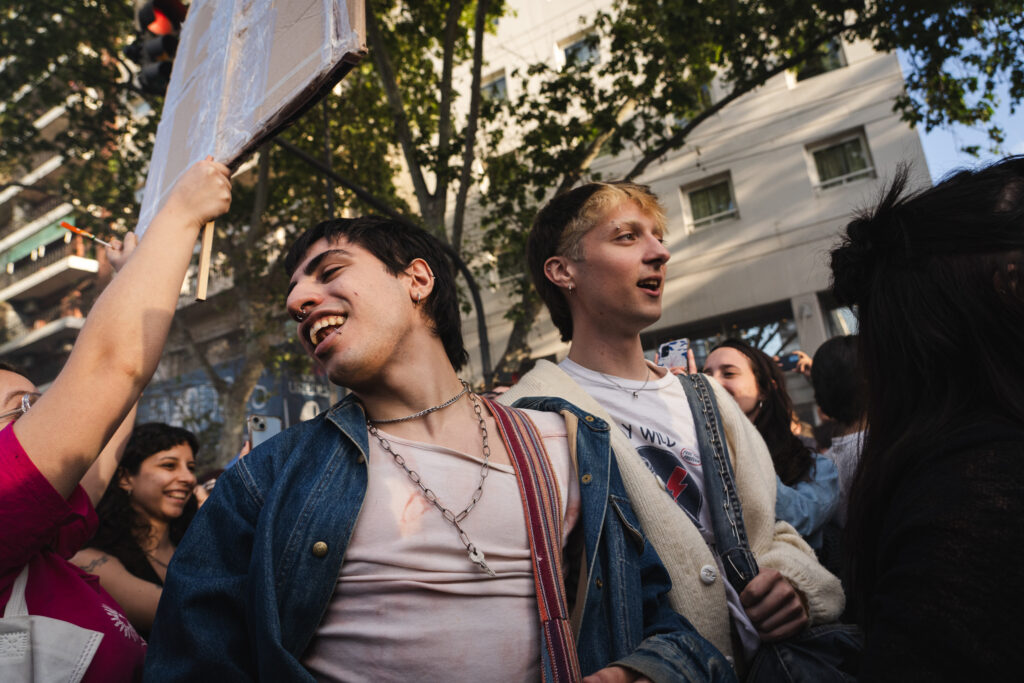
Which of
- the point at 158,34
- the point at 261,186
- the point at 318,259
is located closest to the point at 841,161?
the point at 261,186

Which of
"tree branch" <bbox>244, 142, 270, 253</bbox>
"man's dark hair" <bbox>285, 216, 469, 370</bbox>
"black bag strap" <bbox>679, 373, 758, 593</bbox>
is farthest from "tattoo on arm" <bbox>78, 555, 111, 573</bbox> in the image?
"tree branch" <bbox>244, 142, 270, 253</bbox>

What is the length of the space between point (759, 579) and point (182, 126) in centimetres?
231

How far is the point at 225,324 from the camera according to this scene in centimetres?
2208

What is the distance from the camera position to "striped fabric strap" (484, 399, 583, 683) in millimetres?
1580

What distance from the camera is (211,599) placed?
1517mm

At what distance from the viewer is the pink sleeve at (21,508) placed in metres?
1.43

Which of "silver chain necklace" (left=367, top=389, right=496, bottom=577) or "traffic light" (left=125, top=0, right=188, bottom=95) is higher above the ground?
"traffic light" (left=125, top=0, right=188, bottom=95)

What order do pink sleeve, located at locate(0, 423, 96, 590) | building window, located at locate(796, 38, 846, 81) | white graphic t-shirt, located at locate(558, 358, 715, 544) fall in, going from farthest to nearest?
building window, located at locate(796, 38, 846, 81) → white graphic t-shirt, located at locate(558, 358, 715, 544) → pink sleeve, located at locate(0, 423, 96, 590)

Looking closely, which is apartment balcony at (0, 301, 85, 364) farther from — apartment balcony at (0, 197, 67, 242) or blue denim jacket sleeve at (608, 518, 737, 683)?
blue denim jacket sleeve at (608, 518, 737, 683)

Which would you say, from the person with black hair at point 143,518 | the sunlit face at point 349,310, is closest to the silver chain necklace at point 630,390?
the sunlit face at point 349,310

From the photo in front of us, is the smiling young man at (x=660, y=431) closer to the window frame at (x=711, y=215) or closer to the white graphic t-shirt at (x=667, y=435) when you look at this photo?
the white graphic t-shirt at (x=667, y=435)

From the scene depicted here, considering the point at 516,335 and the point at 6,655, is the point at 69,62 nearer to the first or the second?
the point at 516,335

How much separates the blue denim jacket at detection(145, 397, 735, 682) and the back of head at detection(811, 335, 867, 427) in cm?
207

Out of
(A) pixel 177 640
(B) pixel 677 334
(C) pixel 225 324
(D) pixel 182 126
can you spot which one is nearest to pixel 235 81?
(D) pixel 182 126
